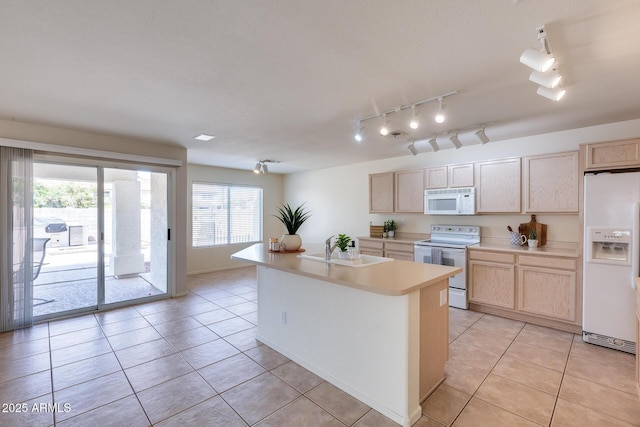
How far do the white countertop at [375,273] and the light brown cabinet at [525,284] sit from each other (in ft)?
6.07

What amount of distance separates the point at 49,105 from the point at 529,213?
5666 mm

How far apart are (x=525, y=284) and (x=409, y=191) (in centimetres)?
214

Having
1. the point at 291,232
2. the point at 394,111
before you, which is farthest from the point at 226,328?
the point at 394,111

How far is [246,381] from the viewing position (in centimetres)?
241

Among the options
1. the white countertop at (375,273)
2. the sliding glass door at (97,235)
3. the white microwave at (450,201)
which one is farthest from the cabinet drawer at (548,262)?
the sliding glass door at (97,235)

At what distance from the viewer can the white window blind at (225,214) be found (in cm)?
652

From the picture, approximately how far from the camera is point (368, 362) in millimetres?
2143

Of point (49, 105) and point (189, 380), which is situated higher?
point (49, 105)

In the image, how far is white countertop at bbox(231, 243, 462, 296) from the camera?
1888 millimetres

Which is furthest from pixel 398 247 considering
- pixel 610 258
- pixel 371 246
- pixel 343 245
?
pixel 610 258

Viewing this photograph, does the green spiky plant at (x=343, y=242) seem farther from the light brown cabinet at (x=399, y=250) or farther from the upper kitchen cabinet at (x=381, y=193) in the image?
the upper kitchen cabinet at (x=381, y=193)

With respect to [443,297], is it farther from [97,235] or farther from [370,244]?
[97,235]

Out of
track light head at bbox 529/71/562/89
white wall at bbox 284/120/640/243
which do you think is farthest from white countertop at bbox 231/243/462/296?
white wall at bbox 284/120/640/243

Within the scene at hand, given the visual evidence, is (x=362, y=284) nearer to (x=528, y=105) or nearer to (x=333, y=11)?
(x=333, y=11)
